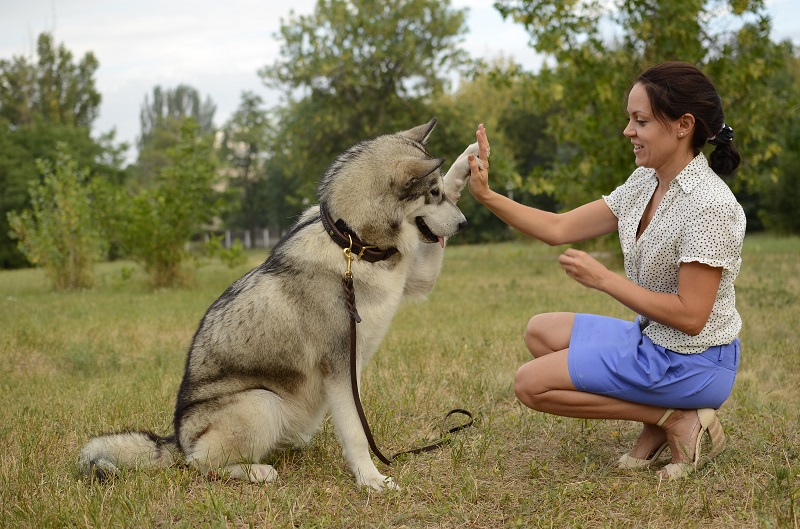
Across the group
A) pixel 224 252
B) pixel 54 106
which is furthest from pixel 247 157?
pixel 224 252

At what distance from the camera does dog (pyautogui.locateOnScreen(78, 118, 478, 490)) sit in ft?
11.5

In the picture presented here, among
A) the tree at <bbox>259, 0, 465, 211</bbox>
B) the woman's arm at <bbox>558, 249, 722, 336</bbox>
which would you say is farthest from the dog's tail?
the tree at <bbox>259, 0, 465, 211</bbox>

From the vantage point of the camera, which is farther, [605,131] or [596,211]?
[605,131]

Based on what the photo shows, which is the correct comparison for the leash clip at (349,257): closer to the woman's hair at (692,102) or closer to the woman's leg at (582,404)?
the woman's leg at (582,404)

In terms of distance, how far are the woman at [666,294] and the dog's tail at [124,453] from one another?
1885mm

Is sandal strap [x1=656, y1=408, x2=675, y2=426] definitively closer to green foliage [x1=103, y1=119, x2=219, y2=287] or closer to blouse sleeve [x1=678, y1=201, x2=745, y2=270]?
blouse sleeve [x1=678, y1=201, x2=745, y2=270]

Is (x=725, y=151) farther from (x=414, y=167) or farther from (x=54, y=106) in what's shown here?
(x=54, y=106)

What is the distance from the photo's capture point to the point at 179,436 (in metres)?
3.65

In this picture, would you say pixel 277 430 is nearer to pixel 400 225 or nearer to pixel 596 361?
pixel 400 225

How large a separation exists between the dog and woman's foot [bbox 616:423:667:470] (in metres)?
1.28

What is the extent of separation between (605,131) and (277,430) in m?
11.7

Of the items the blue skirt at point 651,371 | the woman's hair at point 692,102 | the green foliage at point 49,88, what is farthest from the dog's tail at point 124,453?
the green foliage at point 49,88

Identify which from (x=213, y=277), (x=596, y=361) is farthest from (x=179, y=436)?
(x=213, y=277)

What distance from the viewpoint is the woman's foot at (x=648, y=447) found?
146 inches
